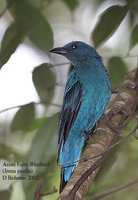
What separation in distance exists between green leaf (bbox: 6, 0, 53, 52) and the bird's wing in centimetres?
69

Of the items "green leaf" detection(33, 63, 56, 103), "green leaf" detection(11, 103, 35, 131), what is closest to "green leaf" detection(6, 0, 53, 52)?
"green leaf" detection(33, 63, 56, 103)

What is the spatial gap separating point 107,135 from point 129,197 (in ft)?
4.42

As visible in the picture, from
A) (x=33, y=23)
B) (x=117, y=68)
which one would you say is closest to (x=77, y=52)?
(x=117, y=68)

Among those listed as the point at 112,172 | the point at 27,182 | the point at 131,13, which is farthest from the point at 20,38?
the point at 112,172

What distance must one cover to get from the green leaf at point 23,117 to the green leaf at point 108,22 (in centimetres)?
80

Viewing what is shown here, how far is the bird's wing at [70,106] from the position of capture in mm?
4090

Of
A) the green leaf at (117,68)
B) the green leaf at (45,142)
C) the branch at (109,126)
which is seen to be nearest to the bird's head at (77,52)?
A: the green leaf at (117,68)

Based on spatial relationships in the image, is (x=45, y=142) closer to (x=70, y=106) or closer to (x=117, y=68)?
(x=70, y=106)

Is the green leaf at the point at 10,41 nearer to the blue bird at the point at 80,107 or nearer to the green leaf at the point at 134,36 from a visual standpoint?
the blue bird at the point at 80,107

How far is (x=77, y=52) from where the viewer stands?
5.21 meters

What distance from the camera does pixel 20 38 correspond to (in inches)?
148

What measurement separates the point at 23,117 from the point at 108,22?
1094mm

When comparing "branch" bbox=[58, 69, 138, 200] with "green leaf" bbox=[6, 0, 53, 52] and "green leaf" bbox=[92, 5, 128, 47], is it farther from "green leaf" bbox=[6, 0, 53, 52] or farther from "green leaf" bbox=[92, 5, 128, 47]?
"green leaf" bbox=[6, 0, 53, 52]

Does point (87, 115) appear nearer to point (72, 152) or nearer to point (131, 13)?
point (72, 152)
